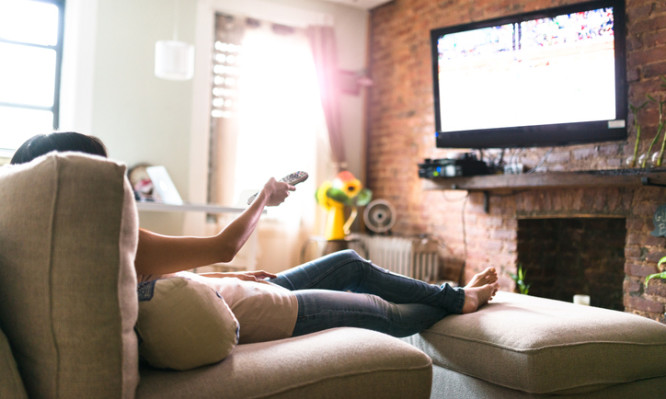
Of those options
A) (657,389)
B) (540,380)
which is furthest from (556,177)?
(540,380)

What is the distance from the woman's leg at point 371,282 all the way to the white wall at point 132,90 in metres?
2.84

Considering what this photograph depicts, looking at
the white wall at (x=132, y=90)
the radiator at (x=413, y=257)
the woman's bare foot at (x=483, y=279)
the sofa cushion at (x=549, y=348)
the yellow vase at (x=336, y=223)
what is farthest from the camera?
the yellow vase at (x=336, y=223)

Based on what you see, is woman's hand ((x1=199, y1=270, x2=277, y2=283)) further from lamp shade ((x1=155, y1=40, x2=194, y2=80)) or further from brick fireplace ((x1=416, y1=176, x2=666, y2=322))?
lamp shade ((x1=155, y1=40, x2=194, y2=80))

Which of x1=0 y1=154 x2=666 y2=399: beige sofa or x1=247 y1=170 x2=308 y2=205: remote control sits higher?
x1=247 y1=170 x2=308 y2=205: remote control

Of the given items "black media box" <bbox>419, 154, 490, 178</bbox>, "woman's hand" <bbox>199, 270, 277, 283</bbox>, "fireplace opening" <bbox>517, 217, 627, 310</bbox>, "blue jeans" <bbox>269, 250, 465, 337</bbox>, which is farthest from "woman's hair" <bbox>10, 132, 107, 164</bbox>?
"fireplace opening" <bbox>517, 217, 627, 310</bbox>

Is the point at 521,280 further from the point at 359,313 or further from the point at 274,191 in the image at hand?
the point at 274,191

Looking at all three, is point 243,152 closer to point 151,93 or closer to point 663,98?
point 151,93

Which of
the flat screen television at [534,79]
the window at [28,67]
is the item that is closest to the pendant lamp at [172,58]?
the window at [28,67]

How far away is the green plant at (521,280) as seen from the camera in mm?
3887

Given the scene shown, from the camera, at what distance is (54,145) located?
54.3 inches

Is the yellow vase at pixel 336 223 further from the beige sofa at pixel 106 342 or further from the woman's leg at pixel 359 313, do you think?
the beige sofa at pixel 106 342

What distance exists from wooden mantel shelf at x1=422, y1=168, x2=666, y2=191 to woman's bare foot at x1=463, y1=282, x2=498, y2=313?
132cm

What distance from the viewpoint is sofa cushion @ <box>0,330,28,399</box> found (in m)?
1.08

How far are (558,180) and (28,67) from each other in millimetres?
3908
